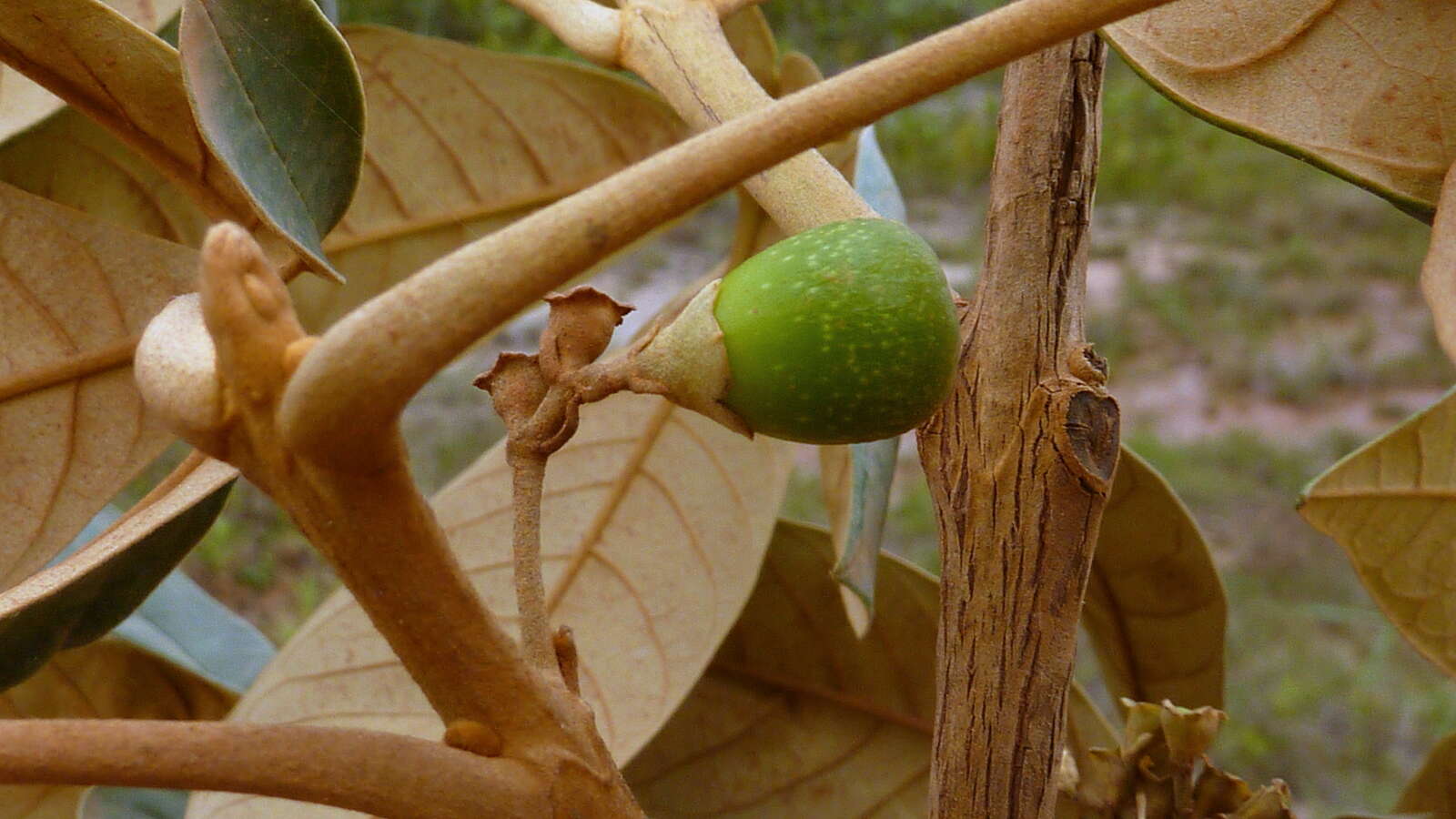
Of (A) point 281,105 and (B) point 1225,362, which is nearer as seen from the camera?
(A) point 281,105

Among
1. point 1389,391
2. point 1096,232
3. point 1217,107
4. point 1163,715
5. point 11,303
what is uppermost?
point 1217,107

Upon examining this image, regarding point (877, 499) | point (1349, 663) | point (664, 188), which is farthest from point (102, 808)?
point (1349, 663)

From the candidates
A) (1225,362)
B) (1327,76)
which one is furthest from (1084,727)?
(1225,362)

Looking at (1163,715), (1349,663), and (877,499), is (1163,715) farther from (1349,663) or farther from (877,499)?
(1349,663)

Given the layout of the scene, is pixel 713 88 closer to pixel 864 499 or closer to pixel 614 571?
pixel 864 499

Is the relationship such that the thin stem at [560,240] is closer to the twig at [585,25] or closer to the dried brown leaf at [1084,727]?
the twig at [585,25]
